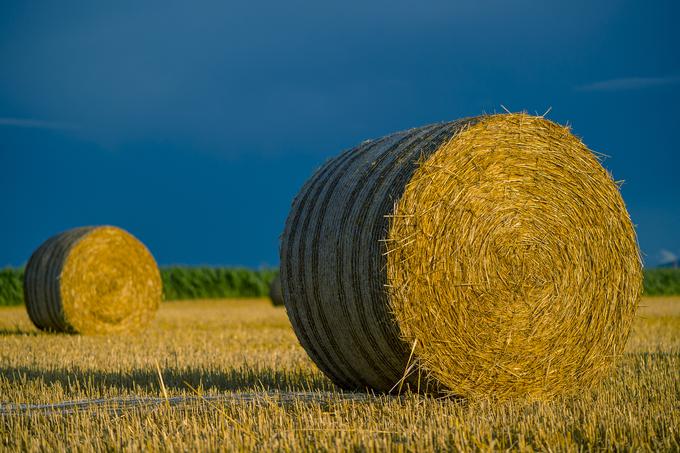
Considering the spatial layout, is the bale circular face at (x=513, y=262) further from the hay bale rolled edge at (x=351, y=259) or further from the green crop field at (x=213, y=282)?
the green crop field at (x=213, y=282)

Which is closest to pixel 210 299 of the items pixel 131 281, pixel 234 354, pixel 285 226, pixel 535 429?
pixel 131 281

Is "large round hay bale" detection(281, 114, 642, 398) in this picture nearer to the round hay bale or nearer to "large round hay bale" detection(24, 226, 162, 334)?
"large round hay bale" detection(24, 226, 162, 334)

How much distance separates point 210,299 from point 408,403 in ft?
80.2

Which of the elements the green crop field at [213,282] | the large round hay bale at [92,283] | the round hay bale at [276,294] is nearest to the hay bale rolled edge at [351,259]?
the large round hay bale at [92,283]

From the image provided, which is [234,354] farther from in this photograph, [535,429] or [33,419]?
[535,429]

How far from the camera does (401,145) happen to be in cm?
582

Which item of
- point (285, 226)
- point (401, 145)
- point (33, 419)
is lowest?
point (33, 419)

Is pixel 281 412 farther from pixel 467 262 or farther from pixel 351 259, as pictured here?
pixel 467 262

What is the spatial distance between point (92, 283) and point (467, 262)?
8.80 m

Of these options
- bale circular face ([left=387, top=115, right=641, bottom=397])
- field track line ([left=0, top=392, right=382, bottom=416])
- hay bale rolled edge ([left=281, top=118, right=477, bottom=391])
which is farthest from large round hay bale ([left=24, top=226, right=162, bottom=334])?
bale circular face ([left=387, top=115, right=641, bottom=397])

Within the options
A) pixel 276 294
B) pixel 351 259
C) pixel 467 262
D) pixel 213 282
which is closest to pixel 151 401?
Answer: pixel 351 259

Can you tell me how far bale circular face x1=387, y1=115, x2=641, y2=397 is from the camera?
211 inches

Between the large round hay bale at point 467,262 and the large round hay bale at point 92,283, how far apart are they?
23.7ft

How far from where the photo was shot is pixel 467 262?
5.49m
